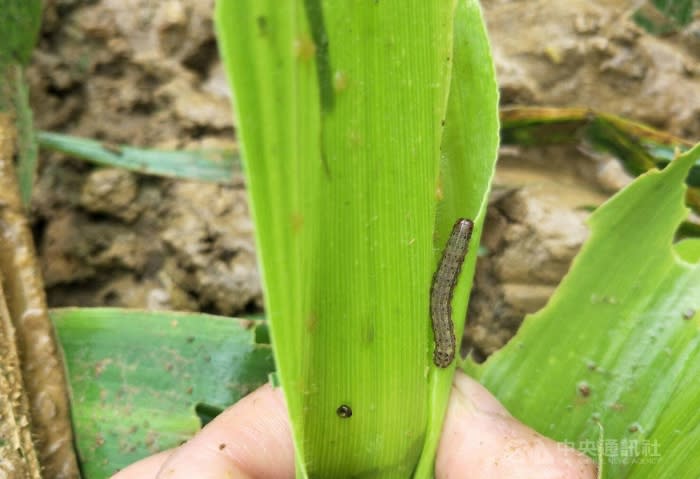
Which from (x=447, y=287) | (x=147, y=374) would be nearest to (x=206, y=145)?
(x=147, y=374)

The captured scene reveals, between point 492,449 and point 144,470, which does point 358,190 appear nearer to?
point 492,449

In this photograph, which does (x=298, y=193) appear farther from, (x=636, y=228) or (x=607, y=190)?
(x=607, y=190)

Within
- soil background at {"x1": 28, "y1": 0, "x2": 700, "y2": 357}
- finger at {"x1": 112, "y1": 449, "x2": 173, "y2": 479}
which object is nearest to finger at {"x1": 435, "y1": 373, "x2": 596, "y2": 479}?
finger at {"x1": 112, "y1": 449, "x2": 173, "y2": 479}

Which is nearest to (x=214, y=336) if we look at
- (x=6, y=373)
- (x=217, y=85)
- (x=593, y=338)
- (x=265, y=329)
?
(x=265, y=329)

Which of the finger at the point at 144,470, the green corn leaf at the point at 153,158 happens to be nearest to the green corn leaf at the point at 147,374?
the finger at the point at 144,470

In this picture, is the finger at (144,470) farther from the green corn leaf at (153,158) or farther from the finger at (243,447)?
the green corn leaf at (153,158)

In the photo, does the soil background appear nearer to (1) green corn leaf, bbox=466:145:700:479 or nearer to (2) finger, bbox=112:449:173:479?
(1) green corn leaf, bbox=466:145:700:479
